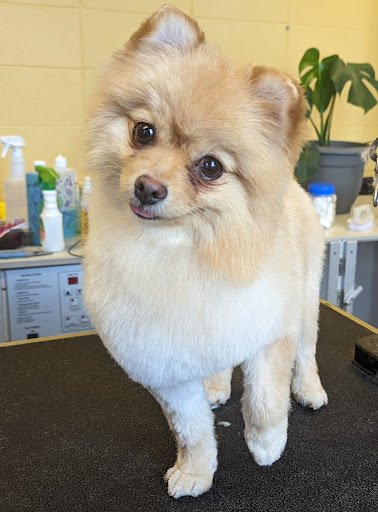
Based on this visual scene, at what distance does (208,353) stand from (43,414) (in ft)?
1.64

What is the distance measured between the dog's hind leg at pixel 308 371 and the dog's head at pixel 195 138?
38 centimetres

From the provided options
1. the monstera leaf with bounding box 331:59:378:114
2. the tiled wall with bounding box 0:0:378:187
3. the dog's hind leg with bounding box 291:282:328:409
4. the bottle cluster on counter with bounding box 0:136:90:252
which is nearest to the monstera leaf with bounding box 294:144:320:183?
the monstera leaf with bounding box 331:59:378:114

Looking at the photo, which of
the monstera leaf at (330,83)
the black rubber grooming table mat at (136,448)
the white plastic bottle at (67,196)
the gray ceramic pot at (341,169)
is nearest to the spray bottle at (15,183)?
the white plastic bottle at (67,196)

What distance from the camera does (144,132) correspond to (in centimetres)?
57

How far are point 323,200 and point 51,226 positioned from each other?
98 cm

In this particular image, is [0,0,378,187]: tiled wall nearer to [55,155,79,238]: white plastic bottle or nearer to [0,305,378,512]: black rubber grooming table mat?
[55,155,79,238]: white plastic bottle

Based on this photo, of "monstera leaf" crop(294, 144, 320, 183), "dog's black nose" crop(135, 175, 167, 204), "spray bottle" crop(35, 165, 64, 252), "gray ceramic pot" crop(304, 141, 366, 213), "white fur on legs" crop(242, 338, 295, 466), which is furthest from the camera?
"gray ceramic pot" crop(304, 141, 366, 213)

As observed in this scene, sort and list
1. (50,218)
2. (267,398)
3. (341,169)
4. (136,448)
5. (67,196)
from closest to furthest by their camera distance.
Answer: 1. (267,398)
2. (136,448)
3. (50,218)
4. (67,196)
5. (341,169)

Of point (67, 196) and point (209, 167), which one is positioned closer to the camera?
point (209, 167)

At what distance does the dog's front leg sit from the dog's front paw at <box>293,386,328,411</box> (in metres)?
0.26

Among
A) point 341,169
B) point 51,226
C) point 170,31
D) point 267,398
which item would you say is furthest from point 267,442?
point 341,169

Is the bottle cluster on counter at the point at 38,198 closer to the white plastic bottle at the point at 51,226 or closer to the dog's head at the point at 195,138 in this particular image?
the white plastic bottle at the point at 51,226

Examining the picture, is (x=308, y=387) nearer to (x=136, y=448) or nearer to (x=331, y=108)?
(x=136, y=448)

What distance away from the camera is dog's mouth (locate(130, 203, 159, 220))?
542mm
